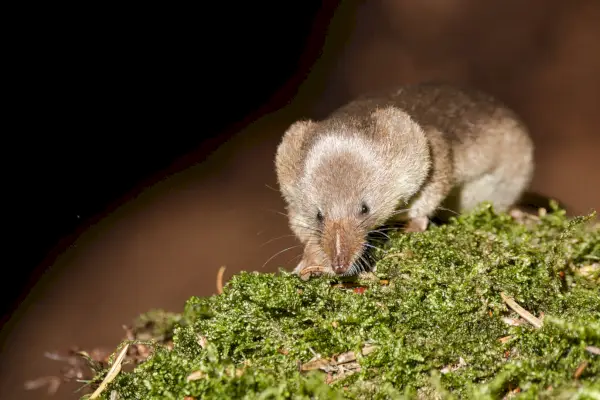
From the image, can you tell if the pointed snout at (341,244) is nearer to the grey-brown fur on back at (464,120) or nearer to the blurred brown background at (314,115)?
the grey-brown fur on back at (464,120)

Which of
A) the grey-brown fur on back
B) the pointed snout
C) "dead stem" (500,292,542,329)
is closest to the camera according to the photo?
"dead stem" (500,292,542,329)

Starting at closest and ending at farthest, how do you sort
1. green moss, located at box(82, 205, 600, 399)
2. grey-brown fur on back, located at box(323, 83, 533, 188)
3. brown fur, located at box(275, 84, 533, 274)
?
green moss, located at box(82, 205, 600, 399), brown fur, located at box(275, 84, 533, 274), grey-brown fur on back, located at box(323, 83, 533, 188)

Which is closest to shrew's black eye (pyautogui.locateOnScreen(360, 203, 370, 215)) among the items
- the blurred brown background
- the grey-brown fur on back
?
the grey-brown fur on back

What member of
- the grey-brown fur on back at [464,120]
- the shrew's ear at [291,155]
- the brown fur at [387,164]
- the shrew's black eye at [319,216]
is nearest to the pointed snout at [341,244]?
the brown fur at [387,164]

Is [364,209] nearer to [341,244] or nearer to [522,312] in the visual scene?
[341,244]

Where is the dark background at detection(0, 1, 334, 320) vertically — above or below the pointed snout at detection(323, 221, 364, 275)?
above

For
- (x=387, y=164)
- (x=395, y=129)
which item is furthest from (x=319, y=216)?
(x=395, y=129)

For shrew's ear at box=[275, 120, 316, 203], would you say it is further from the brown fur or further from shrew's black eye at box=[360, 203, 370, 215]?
shrew's black eye at box=[360, 203, 370, 215]
